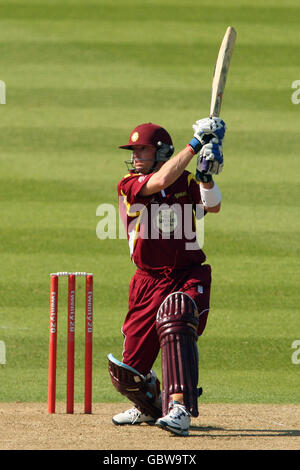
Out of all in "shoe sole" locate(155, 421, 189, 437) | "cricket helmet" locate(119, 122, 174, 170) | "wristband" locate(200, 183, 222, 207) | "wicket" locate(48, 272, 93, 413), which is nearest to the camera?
"shoe sole" locate(155, 421, 189, 437)

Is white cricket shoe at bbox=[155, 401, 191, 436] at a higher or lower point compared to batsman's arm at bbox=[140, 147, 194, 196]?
lower

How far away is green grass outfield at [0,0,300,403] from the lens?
812cm

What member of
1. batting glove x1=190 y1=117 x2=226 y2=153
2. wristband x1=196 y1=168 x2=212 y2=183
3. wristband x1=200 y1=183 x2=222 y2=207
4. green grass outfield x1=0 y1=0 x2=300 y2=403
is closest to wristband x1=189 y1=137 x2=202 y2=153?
batting glove x1=190 y1=117 x2=226 y2=153

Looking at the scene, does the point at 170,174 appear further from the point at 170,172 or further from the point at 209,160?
the point at 209,160

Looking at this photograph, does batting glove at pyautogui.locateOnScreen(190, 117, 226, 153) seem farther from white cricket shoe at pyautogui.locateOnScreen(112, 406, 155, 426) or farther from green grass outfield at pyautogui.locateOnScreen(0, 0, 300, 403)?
green grass outfield at pyautogui.locateOnScreen(0, 0, 300, 403)

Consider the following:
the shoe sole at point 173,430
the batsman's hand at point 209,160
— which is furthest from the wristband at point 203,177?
the shoe sole at point 173,430

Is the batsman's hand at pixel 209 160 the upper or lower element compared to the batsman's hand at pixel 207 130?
lower

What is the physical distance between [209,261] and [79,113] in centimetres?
339

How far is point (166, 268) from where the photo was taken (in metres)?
5.46

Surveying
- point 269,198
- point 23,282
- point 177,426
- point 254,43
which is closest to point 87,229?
point 23,282

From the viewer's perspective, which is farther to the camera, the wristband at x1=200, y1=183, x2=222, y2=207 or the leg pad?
the wristband at x1=200, y1=183, x2=222, y2=207

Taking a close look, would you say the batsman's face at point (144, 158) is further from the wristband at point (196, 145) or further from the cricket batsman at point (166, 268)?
the wristband at point (196, 145)

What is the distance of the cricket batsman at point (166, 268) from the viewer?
5141 millimetres
